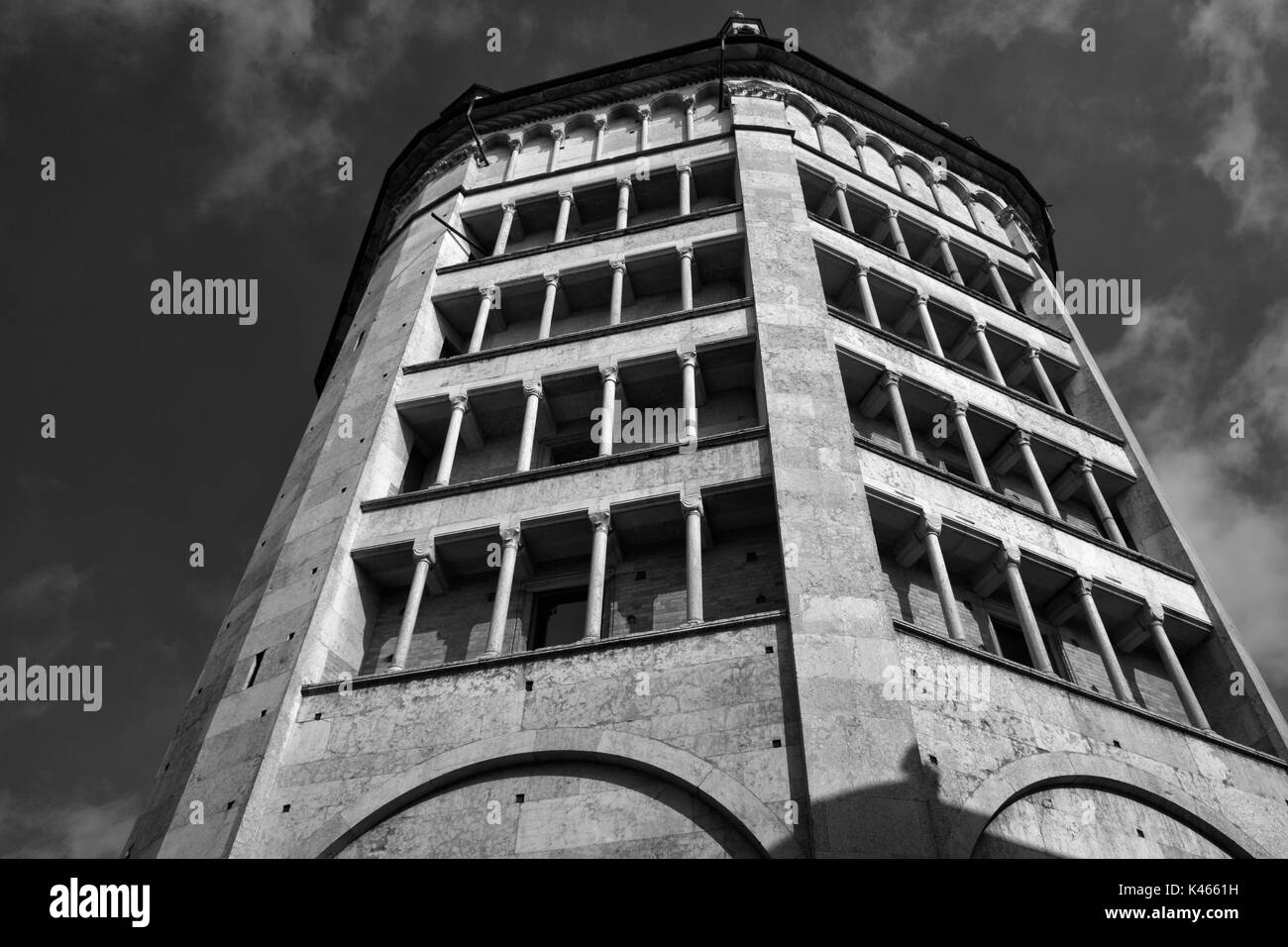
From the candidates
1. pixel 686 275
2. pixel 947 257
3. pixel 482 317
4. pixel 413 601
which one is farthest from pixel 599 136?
pixel 413 601

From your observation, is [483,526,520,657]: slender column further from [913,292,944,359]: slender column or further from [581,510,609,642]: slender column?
[913,292,944,359]: slender column

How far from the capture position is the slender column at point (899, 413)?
1911cm

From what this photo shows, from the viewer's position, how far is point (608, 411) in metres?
19.7

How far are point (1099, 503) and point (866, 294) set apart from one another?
23.2ft

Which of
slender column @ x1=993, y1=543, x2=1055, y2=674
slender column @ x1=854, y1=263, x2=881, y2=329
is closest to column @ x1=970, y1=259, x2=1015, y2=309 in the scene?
slender column @ x1=854, y1=263, x2=881, y2=329

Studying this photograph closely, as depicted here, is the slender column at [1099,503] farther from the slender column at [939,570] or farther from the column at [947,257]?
the column at [947,257]

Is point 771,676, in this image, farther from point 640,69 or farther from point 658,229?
point 640,69

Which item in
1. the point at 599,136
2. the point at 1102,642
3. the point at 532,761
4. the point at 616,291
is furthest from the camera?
the point at 599,136

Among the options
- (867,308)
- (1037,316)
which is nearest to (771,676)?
(867,308)

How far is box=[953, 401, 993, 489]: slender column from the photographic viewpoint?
1948 cm

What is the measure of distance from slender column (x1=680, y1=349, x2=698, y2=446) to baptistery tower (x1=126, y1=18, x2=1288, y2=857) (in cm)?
11

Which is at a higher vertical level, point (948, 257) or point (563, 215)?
point (563, 215)

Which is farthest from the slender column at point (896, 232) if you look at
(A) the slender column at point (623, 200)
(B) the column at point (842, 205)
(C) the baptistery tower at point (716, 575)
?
(A) the slender column at point (623, 200)

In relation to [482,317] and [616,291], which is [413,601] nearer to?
[482,317]
